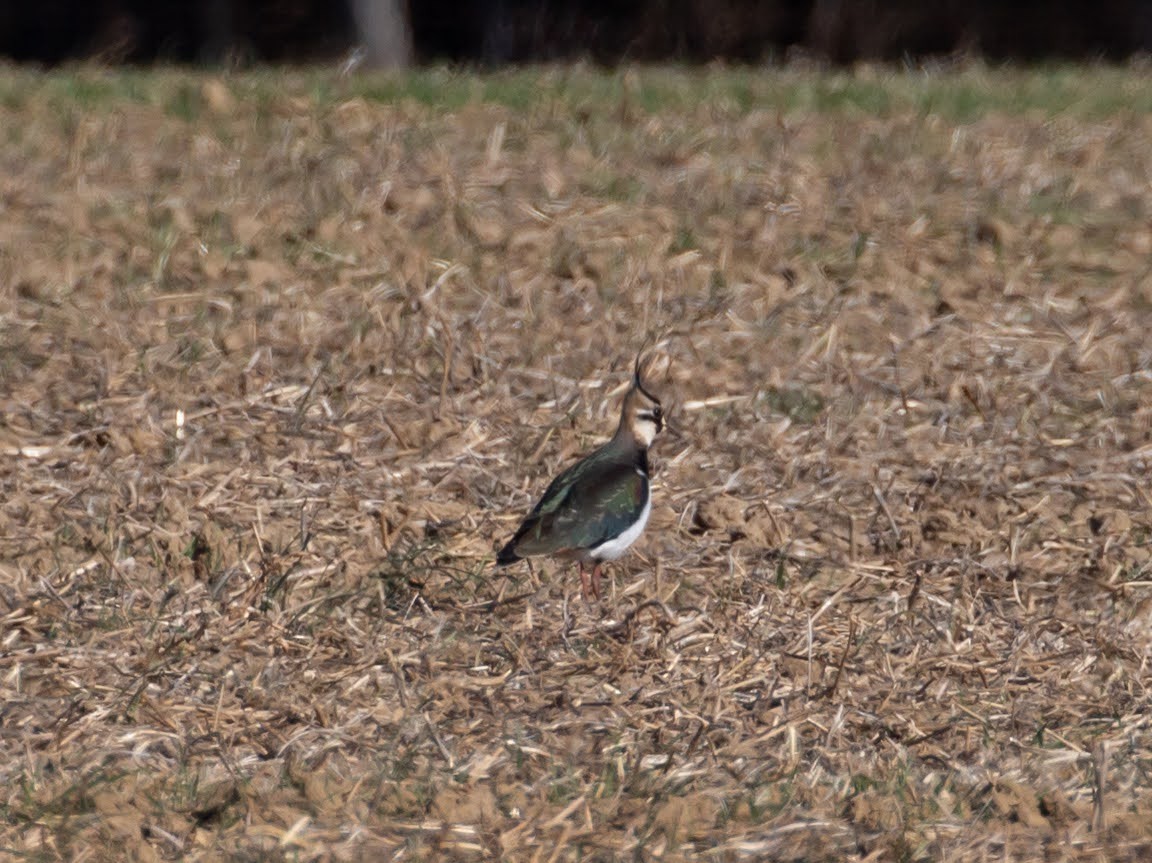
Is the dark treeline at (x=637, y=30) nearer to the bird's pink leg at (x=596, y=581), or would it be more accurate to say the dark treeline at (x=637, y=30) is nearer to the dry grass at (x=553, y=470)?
the dry grass at (x=553, y=470)

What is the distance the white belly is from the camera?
7.66 metres

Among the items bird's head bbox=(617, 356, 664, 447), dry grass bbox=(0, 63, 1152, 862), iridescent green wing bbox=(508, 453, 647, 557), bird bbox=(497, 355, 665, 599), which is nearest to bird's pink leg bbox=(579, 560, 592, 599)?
bird bbox=(497, 355, 665, 599)

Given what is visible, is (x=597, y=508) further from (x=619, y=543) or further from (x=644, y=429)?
(x=644, y=429)

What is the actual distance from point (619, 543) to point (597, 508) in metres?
0.17

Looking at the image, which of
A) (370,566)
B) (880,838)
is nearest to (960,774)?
(880,838)

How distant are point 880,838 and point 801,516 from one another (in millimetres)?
2701

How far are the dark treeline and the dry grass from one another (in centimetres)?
1018

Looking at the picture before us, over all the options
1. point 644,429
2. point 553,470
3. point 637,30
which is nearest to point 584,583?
point 644,429

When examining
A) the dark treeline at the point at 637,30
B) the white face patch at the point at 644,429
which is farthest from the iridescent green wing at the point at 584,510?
the dark treeline at the point at 637,30

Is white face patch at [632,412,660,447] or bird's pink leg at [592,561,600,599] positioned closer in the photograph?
bird's pink leg at [592,561,600,599]

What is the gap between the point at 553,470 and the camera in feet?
29.3

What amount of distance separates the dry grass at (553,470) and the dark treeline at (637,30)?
10.2 m

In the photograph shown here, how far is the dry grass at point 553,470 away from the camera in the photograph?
6.34 meters

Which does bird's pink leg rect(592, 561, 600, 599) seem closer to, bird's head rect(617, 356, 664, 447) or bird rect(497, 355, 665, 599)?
bird rect(497, 355, 665, 599)
